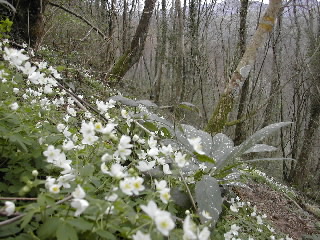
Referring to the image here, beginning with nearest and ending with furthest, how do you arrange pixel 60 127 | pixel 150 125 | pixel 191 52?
pixel 60 127 < pixel 150 125 < pixel 191 52

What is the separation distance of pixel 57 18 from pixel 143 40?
2.26 meters

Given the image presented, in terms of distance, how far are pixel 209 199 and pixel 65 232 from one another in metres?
0.71

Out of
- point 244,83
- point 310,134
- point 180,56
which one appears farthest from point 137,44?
point 310,134

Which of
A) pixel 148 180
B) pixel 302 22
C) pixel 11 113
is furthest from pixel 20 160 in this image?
→ pixel 302 22

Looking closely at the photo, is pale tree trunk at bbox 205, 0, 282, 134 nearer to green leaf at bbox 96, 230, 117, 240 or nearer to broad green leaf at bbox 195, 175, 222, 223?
broad green leaf at bbox 195, 175, 222, 223

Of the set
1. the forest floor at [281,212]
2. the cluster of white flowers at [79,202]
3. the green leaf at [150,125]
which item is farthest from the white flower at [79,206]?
the forest floor at [281,212]

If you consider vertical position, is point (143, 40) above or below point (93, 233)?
above

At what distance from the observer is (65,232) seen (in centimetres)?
85

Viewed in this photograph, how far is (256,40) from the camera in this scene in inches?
176

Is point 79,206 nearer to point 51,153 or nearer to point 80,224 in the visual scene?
point 80,224

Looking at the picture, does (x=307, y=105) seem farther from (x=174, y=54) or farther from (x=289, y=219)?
(x=289, y=219)

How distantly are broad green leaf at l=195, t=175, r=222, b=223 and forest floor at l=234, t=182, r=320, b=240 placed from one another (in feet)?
14.9

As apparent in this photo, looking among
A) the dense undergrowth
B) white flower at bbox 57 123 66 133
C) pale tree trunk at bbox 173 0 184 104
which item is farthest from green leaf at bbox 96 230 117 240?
pale tree trunk at bbox 173 0 184 104

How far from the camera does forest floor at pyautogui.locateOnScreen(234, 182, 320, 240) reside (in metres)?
5.97
